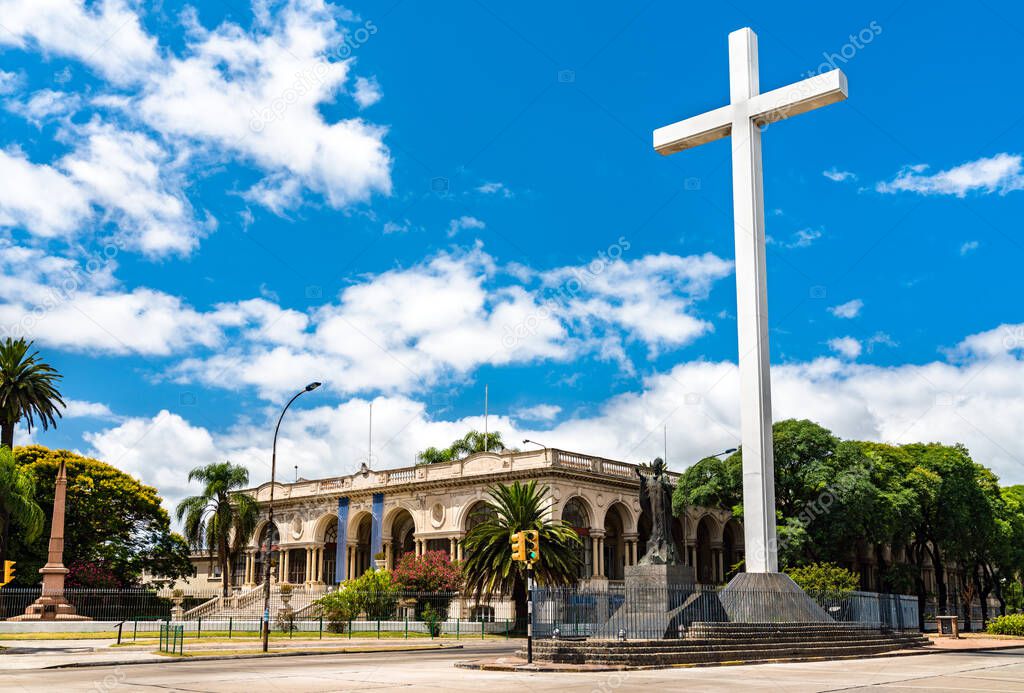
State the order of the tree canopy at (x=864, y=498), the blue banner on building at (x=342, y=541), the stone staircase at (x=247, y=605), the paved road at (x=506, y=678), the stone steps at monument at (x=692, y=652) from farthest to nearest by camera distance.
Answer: the blue banner on building at (x=342, y=541) < the stone staircase at (x=247, y=605) < the tree canopy at (x=864, y=498) < the stone steps at monument at (x=692, y=652) < the paved road at (x=506, y=678)

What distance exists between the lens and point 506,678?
1862cm

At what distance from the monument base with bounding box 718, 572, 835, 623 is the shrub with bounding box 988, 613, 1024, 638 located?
22.1 m

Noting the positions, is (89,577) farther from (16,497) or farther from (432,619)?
(432,619)

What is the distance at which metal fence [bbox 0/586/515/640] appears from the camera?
44094mm

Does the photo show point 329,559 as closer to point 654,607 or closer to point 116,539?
point 116,539

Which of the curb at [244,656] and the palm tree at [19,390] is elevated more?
the palm tree at [19,390]

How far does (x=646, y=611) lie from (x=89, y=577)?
132ft

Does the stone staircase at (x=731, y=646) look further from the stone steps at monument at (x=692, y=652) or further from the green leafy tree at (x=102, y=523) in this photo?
the green leafy tree at (x=102, y=523)

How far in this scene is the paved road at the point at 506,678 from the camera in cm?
1648

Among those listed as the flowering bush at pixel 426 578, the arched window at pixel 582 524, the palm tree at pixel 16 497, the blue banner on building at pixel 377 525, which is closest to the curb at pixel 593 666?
the palm tree at pixel 16 497

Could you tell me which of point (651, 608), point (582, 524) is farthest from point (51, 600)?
point (651, 608)

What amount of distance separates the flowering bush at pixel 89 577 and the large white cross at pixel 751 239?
132 feet

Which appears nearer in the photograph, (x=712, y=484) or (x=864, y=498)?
(x=864, y=498)

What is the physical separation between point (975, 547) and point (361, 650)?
138ft
